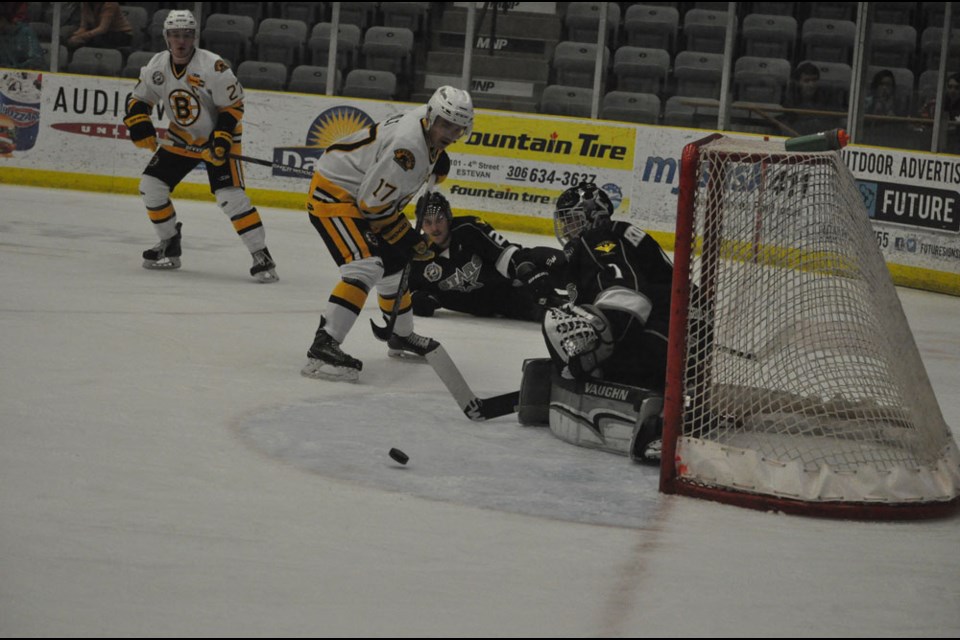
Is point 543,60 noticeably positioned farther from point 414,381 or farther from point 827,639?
point 827,639

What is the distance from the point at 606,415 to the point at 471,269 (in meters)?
2.55

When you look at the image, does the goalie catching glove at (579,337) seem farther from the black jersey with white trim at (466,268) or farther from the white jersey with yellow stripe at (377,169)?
the black jersey with white trim at (466,268)

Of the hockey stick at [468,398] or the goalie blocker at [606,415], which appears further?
the hockey stick at [468,398]

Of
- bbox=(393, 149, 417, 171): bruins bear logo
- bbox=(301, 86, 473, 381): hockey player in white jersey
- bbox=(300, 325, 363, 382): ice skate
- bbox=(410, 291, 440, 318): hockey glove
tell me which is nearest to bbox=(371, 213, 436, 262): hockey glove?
bbox=(301, 86, 473, 381): hockey player in white jersey

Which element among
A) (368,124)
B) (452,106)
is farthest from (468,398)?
(368,124)

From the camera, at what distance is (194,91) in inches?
280

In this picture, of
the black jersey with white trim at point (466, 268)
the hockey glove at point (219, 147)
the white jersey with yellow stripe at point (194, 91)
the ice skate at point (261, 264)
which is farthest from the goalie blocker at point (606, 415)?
the white jersey with yellow stripe at point (194, 91)

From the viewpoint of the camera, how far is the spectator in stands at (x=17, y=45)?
443 inches

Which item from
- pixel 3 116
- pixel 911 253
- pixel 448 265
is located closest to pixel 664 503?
pixel 448 265

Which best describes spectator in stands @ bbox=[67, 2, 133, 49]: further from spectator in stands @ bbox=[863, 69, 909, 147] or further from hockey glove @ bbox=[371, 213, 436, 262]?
hockey glove @ bbox=[371, 213, 436, 262]

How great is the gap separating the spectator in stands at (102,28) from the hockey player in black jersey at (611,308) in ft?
27.4

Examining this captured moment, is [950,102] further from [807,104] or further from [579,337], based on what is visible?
[579,337]

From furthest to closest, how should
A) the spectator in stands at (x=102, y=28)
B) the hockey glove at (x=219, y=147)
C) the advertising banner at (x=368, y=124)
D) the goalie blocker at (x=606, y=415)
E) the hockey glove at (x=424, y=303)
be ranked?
the spectator in stands at (x=102, y=28)
the advertising banner at (x=368, y=124)
the hockey glove at (x=219, y=147)
the hockey glove at (x=424, y=303)
the goalie blocker at (x=606, y=415)

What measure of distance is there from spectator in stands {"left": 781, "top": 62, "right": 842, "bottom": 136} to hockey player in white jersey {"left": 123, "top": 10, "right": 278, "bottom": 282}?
481cm
